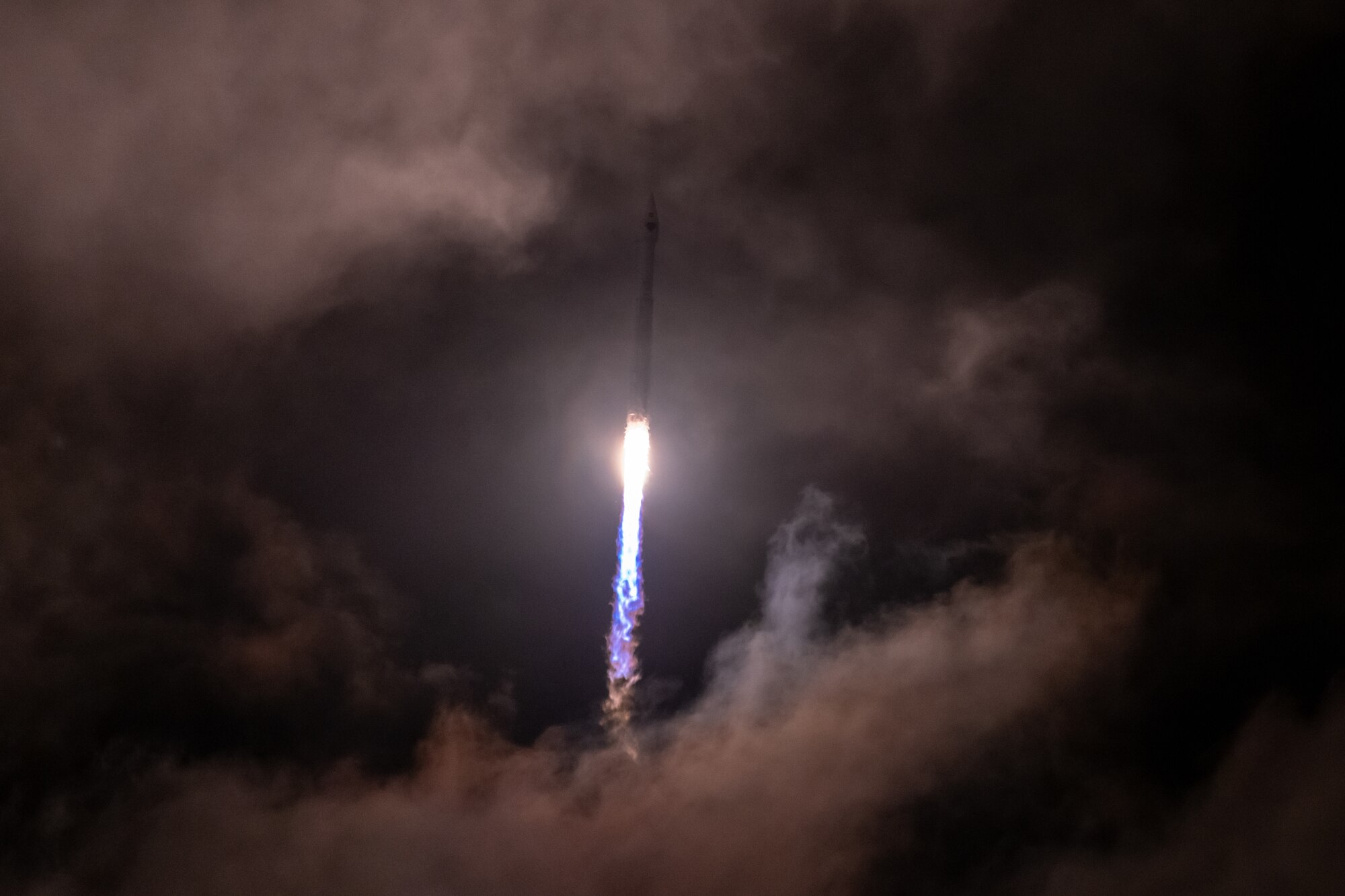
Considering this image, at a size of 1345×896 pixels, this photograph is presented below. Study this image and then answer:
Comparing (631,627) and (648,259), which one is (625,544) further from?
(648,259)

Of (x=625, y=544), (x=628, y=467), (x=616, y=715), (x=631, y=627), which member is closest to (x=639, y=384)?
(x=628, y=467)

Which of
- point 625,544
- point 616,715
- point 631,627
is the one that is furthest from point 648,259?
point 616,715

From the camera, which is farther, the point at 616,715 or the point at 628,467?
the point at 616,715

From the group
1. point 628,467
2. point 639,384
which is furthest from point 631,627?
point 639,384

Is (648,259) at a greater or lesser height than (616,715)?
greater

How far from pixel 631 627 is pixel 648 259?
31.2 m

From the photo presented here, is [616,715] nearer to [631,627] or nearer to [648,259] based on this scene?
[631,627]

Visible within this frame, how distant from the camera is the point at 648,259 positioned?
106000 millimetres

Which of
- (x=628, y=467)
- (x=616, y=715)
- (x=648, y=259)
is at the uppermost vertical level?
(x=648, y=259)

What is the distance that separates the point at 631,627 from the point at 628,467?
15.3 m

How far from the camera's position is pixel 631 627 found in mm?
116562

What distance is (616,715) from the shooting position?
120m

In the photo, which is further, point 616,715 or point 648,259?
point 616,715

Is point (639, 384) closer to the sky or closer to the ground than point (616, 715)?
closer to the sky
